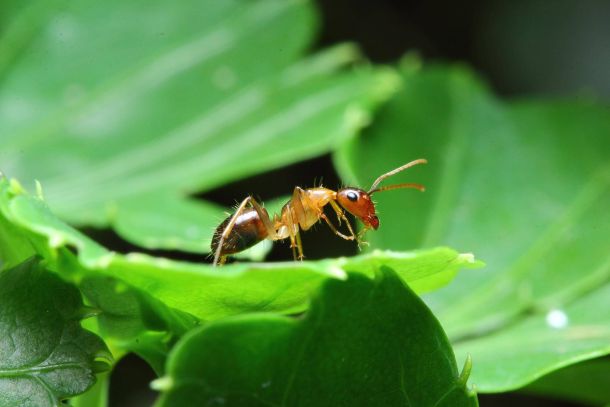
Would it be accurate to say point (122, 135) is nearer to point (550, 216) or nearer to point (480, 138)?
point (480, 138)

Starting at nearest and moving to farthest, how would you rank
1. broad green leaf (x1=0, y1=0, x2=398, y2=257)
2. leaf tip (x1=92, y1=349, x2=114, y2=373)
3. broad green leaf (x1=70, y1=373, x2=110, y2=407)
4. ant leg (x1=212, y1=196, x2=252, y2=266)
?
leaf tip (x1=92, y1=349, x2=114, y2=373), broad green leaf (x1=70, y1=373, x2=110, y2=407), ant leg (x1=212, y1=196, x2=252, y2=266), broad green leaf (x1=0, y1=0, x2=398, y2=257)

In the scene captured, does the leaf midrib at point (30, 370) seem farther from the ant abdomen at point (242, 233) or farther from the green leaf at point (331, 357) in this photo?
the ant abdomen at point (242, 233)

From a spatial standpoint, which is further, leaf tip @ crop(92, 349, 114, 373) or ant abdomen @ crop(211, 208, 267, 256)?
ant abdomen @ crop(211, 208, 267, 256)

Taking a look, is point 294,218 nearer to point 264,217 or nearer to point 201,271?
point 264,217

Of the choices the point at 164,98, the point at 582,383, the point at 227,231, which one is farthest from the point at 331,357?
the point at 164,98

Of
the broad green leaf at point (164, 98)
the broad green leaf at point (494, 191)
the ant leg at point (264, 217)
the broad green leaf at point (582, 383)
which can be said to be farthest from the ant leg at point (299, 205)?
the broad green leaf at point (582, 383)

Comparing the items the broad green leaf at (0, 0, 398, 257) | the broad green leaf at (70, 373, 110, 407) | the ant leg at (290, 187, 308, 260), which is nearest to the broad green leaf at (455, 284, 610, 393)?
the ant leg at (290, 187, 308, 260)

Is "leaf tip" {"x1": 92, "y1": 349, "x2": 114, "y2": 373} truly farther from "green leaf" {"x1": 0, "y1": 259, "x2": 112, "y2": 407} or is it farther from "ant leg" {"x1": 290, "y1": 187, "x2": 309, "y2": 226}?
"ant leg" {"x1": 290, "y1": 187, "x2": 309, "y2": 226}

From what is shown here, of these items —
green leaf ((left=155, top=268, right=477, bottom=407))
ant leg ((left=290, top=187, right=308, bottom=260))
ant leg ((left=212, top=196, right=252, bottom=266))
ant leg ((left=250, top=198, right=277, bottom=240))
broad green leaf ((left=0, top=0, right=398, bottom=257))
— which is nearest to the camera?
green leaf ((left=155, top=268, right=477, bottom=407))
